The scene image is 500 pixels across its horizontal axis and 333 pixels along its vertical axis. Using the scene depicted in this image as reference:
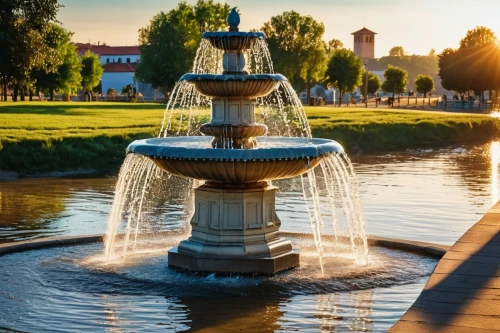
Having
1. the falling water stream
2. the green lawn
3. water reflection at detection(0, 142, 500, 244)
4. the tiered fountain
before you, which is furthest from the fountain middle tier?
the green lawn

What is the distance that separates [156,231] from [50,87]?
2589 inches

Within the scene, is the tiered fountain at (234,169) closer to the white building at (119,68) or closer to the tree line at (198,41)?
the tree line at (198,41)

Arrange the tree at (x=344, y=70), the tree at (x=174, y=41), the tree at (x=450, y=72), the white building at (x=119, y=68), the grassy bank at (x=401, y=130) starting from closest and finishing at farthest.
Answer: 1. the grassy bank at (x=401, y=130)
2. the tree at (x=174, y=41)
3. the tree at (x=344, y=70)
4. the tree at (x=450, y=72)
5. the white building at (x=119, y=68)

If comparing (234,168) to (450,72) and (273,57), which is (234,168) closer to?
(273,57)

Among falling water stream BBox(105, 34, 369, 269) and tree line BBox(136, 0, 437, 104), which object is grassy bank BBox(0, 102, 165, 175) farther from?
tree line BBox(136, 0, 437, 104)

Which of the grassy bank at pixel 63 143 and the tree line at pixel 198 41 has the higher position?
the tree line at pixel 198 41

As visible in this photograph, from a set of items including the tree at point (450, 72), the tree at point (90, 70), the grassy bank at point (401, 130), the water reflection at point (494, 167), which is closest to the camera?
the water reflection at point (494, 167)

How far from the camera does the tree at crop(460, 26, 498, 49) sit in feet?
336

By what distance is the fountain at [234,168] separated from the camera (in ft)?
40.2

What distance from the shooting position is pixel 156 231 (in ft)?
55.0

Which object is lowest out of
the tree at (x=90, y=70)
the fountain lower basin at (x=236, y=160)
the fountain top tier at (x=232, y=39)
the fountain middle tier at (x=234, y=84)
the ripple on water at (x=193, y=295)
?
the ripple on water at (x=193, y=295)

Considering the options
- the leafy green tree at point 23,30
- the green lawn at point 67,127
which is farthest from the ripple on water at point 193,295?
the leafy green tree at point 23,30

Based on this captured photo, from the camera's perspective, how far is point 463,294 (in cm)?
861

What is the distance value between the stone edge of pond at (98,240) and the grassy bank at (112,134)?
1360cm
